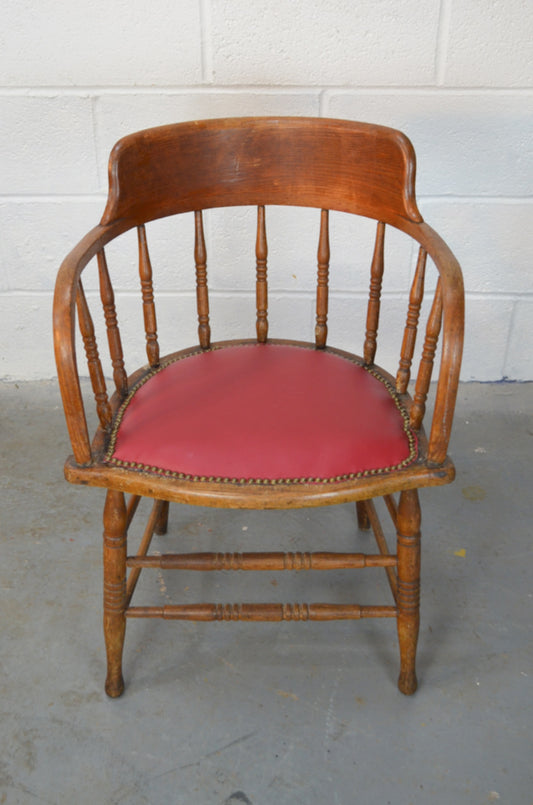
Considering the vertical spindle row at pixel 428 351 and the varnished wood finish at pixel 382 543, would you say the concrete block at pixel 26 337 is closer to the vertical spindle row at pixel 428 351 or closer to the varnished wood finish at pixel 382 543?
the varnished wood finish at pixel 382 543

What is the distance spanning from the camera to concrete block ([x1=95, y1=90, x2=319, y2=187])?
5.86 ft

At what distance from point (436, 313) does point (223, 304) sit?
3.41ft

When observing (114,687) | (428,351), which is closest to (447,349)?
(428,351)

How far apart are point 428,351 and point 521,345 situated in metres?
1.14

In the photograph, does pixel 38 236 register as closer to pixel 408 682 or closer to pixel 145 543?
pixel 145 543

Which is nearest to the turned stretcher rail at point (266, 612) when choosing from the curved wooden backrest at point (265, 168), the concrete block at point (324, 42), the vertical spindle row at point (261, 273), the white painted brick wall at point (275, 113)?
the vertical spindle row at point (261, 273)

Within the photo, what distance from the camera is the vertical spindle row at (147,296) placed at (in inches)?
52.5

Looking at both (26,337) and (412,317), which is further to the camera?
(26,337)

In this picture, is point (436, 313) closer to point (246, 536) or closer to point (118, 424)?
point (118, 424)

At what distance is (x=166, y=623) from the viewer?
147cm

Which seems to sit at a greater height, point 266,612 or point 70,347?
point 70,347

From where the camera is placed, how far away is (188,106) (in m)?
1.80

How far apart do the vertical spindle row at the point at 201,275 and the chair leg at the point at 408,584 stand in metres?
0.50

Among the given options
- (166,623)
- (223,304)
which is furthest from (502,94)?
(166,623)
